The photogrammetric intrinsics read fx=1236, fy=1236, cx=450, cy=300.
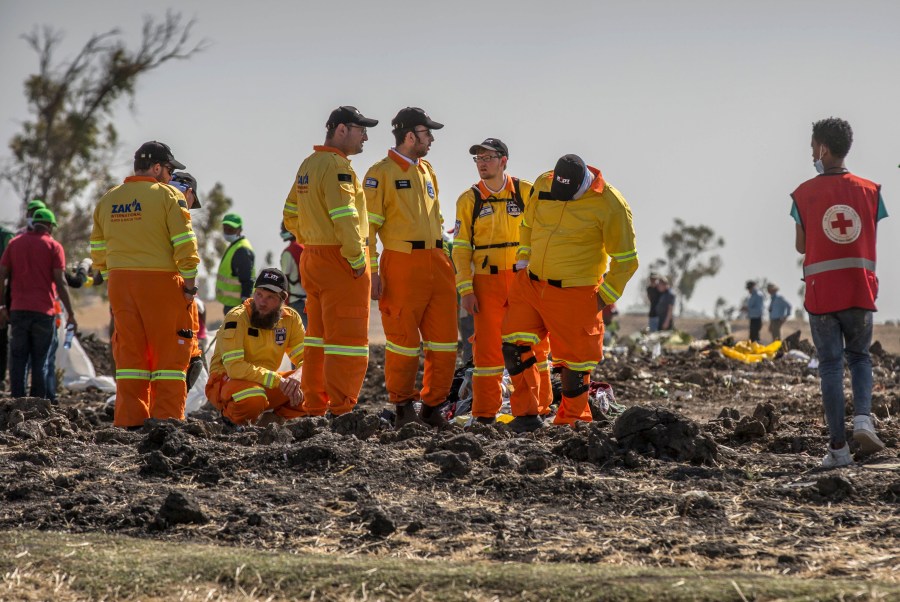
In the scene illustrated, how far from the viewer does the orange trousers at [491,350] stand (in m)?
9.78

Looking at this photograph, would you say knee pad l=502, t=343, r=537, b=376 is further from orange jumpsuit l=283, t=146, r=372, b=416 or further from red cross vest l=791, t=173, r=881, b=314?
red cross vest l=791, t=173, r=881, b=314

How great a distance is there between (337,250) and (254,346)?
1191 mm

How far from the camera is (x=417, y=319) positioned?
955 centimetres

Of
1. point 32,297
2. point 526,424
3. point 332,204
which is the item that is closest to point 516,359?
point 526,424

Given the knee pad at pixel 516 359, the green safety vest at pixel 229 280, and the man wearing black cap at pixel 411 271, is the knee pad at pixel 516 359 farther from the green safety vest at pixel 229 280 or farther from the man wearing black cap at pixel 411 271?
the green safety vest at pixel 229 280

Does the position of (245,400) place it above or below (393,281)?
below

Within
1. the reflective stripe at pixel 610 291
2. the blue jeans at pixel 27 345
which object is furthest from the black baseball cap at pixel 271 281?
the blue jeans at pixel 27 345

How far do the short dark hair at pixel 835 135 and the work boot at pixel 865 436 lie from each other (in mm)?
1625

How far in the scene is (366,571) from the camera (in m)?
5.25

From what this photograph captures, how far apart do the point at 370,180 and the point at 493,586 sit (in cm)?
501

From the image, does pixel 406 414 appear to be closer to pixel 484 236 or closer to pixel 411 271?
pixel 411 271

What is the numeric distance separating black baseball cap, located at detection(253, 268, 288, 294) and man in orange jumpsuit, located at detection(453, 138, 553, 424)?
4.64 ft

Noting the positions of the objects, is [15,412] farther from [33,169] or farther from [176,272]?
[33,169]

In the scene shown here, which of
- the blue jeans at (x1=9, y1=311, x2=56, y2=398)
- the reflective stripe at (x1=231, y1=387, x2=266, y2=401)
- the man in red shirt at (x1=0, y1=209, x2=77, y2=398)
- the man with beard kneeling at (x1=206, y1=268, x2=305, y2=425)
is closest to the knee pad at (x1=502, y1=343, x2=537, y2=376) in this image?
the man with beard kneeling at (x1=206, y1=268, x2=305, y2=425)
